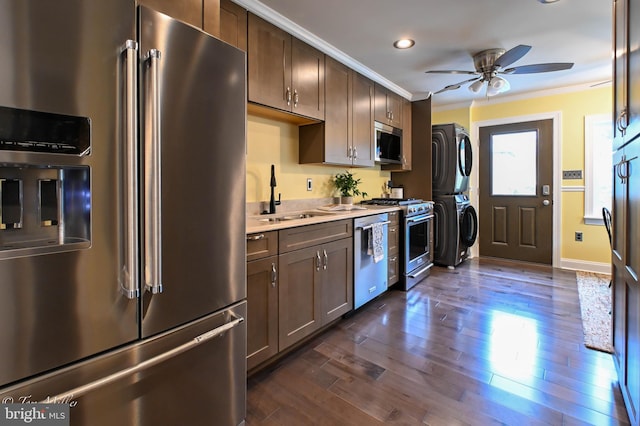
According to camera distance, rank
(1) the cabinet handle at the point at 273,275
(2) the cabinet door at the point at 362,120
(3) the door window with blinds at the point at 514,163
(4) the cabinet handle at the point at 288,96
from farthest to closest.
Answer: (3) the door window with blinds at the point at 514,163 → (2) the cabinet door at the point at 362,120 → (4) the cabinet handle at the point at 288,96 → (1) the cabinet handle at the point at 273,275

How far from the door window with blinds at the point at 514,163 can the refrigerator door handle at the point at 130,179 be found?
5109mm

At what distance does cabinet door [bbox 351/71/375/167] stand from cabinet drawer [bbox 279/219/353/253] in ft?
3.29

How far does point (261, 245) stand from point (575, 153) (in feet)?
15.2

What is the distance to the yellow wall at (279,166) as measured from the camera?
2.62m

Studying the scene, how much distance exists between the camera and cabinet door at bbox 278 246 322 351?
2.01m

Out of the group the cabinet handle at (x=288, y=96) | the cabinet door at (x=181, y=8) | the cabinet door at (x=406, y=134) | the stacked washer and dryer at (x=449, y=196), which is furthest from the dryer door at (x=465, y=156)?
the cabinet door at (x=181, y=8)

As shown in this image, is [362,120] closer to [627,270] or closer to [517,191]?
[627,270]

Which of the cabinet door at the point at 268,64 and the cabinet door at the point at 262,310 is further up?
the cabinet door at the point at 268,64

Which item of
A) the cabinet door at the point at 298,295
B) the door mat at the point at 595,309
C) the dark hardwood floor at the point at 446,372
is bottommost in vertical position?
the dark hardwood floor at the point at 446,372

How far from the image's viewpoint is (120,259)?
995 millimetres

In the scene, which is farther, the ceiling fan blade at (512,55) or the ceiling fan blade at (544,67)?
the ceiling fan blade at (544,67)

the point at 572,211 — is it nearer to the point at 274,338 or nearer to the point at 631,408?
the point at 631,408

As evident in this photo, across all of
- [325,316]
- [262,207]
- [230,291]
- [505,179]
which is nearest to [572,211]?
[505,179]

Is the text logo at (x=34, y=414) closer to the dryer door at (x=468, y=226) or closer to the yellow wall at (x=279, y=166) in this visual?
the yellow wall at (x=279, y=166)
